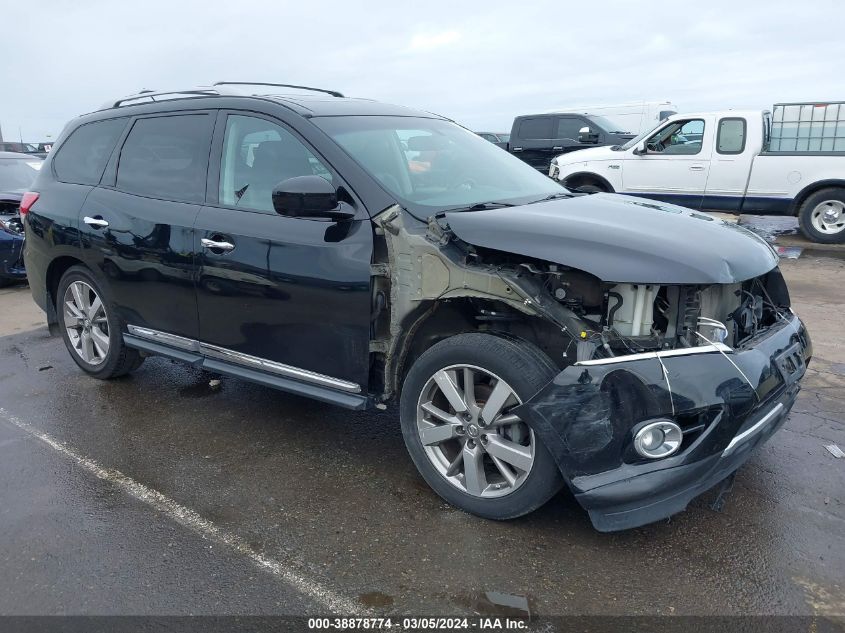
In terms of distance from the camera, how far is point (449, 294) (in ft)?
9.89

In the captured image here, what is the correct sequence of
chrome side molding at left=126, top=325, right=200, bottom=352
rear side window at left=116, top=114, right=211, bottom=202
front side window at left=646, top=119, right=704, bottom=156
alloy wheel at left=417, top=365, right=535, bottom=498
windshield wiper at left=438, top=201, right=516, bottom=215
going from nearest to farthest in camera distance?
alloy wheel at left=417, top=365, right=535, bottom=498
windshield wiper at left=438, top=201, right=516, bottom=215
rear side window at left=116, top=114, right=211, bottom=202
chrome side molding at left=126, top=325, right=200, bottom=352
front side window at left=646, top=119, right=704, bottom=156

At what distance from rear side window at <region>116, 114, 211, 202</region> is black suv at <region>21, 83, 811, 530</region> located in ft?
0.05

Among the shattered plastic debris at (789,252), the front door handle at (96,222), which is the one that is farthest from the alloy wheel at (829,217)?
the front door handle at (96,222)

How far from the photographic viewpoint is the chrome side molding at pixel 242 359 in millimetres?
3462

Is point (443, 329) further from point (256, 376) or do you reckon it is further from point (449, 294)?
point (256, 376)

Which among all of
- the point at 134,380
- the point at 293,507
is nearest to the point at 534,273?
the point at 293,507

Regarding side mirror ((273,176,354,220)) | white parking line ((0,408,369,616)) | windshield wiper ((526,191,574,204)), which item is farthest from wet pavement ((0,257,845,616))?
windshield wiper ((526,191,574,204))

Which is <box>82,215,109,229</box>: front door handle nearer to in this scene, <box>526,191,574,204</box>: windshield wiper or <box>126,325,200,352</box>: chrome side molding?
<box>126,325,200,352</box>: chrome side molding

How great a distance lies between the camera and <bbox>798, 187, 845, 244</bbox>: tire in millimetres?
10227

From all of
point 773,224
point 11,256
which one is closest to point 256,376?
point 11,256

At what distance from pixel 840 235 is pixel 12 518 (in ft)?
36.2

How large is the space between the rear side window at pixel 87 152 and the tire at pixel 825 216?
982 cm

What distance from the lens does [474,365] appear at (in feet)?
9.57

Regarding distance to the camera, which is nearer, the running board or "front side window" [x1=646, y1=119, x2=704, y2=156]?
the running board
